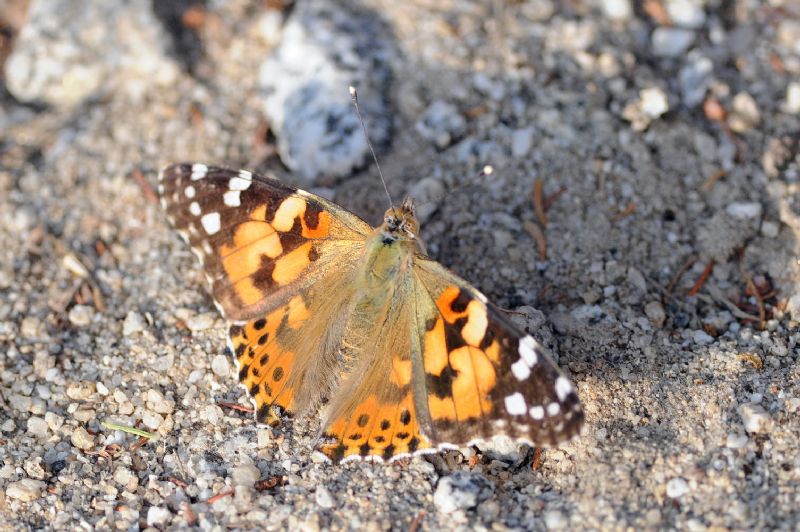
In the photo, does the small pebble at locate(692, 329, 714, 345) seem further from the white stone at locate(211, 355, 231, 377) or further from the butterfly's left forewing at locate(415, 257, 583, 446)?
the white stone at locate(211, 355, 231, 377)

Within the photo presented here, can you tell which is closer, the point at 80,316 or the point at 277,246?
the point at 277,246

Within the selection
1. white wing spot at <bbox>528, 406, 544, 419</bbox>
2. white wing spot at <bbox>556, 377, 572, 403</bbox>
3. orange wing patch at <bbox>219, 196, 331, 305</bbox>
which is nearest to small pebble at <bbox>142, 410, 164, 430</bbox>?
Answer: orange wing patch at <bbox>219, 196, 331, 305</bbox>

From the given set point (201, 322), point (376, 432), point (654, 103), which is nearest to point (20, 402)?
point (201, 322)

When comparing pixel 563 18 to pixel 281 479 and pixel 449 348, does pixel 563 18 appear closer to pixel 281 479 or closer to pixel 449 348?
pixel 449 348

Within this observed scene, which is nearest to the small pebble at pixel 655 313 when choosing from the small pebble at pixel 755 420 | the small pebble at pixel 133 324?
the small pebble at pixel 755 420

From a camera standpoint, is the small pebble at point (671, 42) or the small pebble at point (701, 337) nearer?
the small pebble at point (701, 337)

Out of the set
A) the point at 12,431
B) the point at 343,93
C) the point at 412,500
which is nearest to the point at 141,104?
the point at 343,93

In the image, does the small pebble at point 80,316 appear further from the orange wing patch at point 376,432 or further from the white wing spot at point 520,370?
the white wing spot at point 520,370

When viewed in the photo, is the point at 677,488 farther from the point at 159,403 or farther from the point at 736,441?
the point at 159,403
